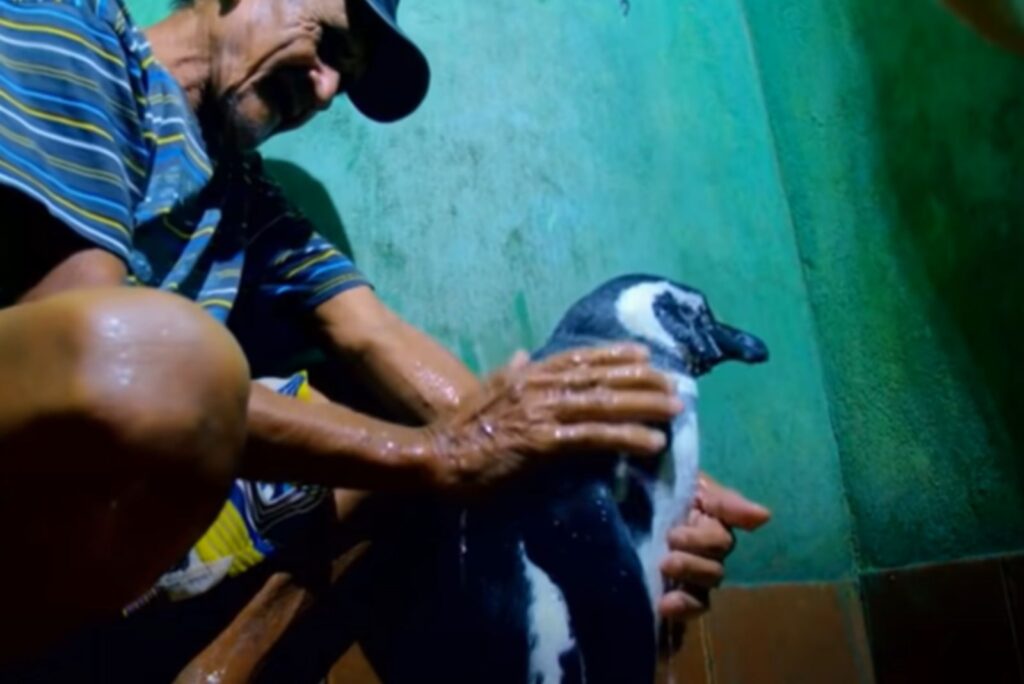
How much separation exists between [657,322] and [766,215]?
34.5 inches

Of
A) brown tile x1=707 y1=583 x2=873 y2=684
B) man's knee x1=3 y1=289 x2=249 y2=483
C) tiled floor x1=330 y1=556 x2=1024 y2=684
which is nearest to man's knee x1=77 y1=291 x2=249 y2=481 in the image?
man's knee x1=3 y1=289 x2=249 y2=483

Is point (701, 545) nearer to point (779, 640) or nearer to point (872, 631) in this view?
point (779, 640)

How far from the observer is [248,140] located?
1284 millimetres

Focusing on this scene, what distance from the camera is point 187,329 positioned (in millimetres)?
510

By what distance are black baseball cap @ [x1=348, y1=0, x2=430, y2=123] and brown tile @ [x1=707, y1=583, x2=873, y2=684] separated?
816 mm

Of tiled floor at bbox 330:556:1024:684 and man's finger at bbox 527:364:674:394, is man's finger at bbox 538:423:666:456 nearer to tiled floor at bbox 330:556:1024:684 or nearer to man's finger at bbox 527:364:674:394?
man's finger at bbox 527:364:674:394

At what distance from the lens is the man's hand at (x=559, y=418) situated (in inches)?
34.2

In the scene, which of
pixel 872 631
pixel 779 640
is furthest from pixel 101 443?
pixel 872 631

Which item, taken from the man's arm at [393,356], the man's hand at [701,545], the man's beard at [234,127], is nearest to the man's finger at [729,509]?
the man's hand at [701,545]

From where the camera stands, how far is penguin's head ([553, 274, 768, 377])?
955 millimetres

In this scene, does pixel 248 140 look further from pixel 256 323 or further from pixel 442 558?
pixel 442 558

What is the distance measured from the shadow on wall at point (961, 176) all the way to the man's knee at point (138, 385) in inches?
46.0

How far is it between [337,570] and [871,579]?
96 cm

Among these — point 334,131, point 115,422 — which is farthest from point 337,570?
point 334,131
